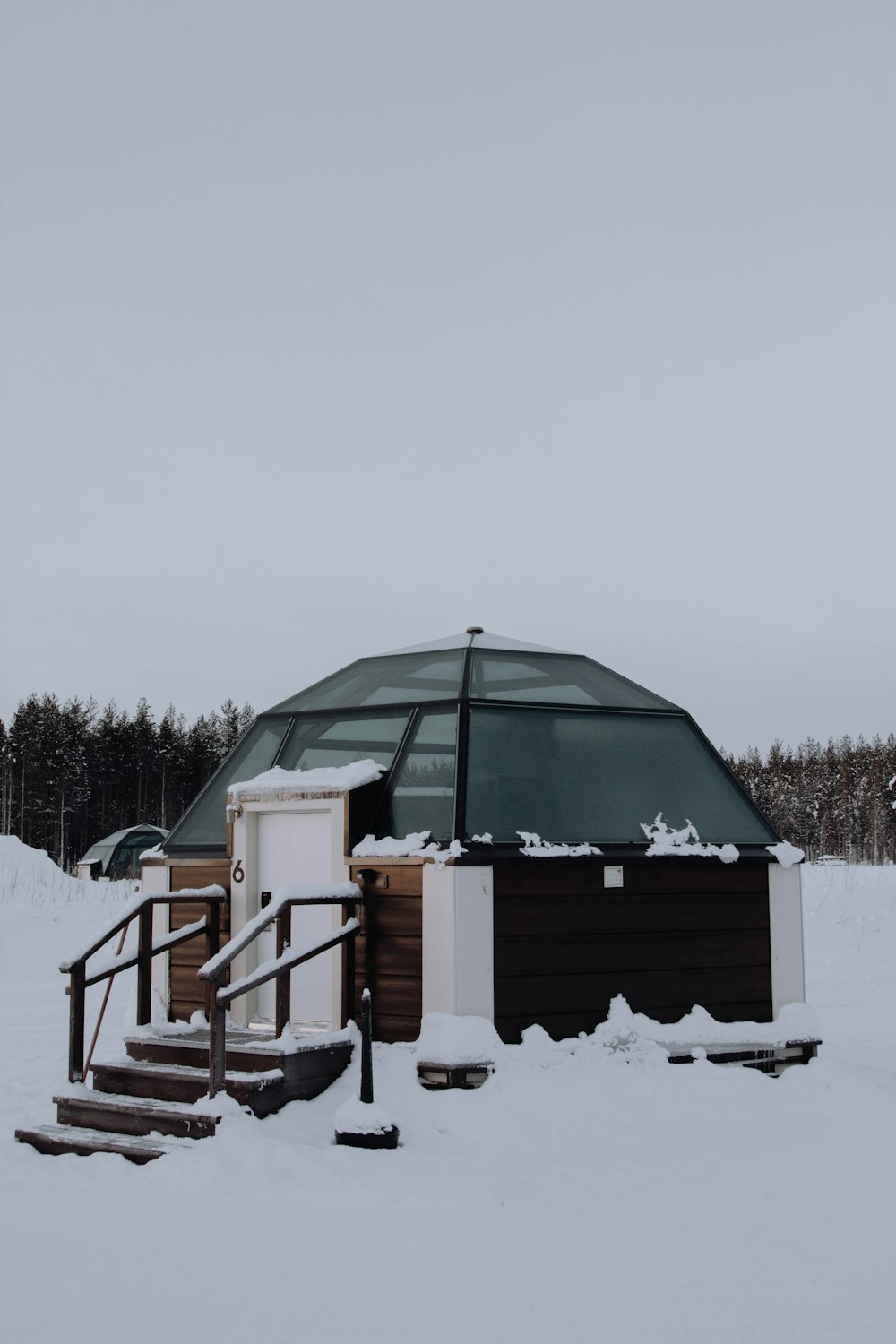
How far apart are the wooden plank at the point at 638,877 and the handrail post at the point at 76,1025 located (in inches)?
112

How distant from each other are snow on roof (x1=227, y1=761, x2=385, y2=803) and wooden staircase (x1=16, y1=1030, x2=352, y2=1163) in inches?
67.3

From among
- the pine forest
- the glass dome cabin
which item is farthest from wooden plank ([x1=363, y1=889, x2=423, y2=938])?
the pine forest

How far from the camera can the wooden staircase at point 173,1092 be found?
669 centimetres

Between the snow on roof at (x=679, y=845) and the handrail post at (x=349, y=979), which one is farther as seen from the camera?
the snow on roof at (x=679, y=845)

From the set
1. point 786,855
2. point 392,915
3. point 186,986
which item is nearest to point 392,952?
point 392,915

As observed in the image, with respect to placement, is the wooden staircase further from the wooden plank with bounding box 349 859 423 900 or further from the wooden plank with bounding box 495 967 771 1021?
the wooden plank with bounding box 495 967 771 1021

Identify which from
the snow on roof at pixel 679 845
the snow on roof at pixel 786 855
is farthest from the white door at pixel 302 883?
the snow on roof at pixel 786 855

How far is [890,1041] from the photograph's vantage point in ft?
35.0

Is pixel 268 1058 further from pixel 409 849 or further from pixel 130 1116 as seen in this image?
pixel 409 849

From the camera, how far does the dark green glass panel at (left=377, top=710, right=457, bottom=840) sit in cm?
783

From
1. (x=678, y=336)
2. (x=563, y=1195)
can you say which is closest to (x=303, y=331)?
(x=678, y=336)

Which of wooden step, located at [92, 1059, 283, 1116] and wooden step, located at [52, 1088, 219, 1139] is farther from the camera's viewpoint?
wooden step, located at [92, 1059, 283, 1116]

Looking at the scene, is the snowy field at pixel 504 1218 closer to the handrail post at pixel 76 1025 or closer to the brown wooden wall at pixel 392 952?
the brown wooden wall at pixel 392 952

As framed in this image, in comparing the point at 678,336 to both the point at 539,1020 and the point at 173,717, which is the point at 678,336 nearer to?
the point at 539,1020
